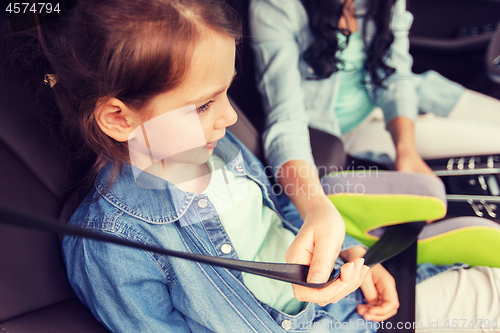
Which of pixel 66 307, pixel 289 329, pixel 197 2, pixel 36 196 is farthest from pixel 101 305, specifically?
pixel 197 2

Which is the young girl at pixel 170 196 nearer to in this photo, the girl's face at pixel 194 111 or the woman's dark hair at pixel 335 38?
the girl's face at pixel 194 111

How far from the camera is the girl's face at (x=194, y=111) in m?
0.39

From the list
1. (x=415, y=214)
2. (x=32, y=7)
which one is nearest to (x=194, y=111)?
(x=32, y=7)

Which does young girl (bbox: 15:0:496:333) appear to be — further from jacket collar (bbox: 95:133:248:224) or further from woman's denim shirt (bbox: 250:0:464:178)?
woman's denim shirt (bbox: 250:0:464:178)

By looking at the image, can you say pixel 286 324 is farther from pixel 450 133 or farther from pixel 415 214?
pixel 450 133

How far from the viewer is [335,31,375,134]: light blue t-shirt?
861 mm

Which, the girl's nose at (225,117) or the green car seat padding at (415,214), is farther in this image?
the green car seat padding at (415,214)

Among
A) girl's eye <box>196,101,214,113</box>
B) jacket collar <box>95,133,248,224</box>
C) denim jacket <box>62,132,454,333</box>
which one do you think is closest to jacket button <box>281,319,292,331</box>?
denim jacket <box>62,132,454,333</box>

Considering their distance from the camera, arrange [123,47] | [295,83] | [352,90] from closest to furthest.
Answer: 1. [123,47]
2. [295,83]
3. [352,90]

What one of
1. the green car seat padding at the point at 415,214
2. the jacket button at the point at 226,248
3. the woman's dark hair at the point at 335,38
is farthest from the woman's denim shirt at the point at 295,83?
the jacket button at the point at 226,248

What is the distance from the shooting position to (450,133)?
0.85m

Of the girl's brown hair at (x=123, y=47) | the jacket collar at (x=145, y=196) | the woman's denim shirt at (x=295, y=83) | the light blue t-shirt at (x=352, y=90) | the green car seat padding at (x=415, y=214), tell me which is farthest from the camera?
the light blue t-shirt at (x=352, y=90)

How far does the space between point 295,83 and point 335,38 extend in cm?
16

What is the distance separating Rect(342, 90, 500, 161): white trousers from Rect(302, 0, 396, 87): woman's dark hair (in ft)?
0.53
